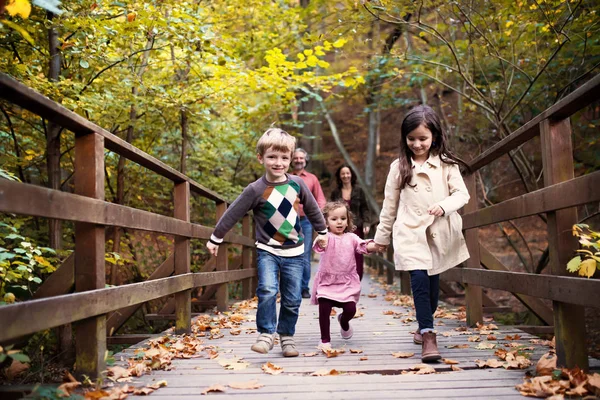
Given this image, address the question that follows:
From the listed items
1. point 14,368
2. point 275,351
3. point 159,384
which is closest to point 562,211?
point 275,351

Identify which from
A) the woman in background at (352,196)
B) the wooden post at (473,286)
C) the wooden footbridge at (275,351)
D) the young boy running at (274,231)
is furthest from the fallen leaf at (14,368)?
the woman in background at (352,196)

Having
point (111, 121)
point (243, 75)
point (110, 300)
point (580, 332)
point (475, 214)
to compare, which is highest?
point (243, 75)

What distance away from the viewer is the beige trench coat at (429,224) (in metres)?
4.02

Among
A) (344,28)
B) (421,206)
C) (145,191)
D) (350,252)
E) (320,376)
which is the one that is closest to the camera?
(320,376)

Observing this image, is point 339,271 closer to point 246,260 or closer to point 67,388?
point 67,388

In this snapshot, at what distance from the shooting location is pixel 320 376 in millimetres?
3359

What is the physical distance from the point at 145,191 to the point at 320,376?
646cm

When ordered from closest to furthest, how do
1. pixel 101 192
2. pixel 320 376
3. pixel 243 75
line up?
1. pixel 101 192
2. pixel 320 376
3. pixel 243 75

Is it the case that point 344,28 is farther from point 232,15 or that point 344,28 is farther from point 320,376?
point 320,376

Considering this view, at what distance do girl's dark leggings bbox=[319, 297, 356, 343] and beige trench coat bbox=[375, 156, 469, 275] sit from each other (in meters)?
0.75

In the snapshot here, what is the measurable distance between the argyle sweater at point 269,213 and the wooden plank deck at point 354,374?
2.74 feet

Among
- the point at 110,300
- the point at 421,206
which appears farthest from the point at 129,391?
the point at 421,206

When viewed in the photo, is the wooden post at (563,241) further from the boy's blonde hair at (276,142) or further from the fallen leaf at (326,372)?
the boy's blonde hair at (276,142)

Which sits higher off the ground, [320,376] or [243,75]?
[243,75]
